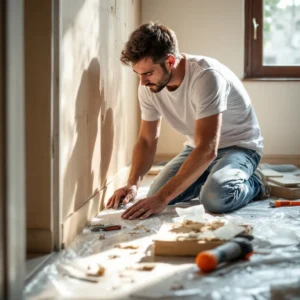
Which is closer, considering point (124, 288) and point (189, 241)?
point (124, 288)

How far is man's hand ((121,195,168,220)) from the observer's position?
261cm

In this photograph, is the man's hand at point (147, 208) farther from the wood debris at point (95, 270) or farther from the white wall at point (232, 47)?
the white wall at point (232, 47)

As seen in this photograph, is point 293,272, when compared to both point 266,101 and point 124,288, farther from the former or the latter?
point 266,101

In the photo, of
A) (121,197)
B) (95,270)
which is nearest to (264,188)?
(121,197)

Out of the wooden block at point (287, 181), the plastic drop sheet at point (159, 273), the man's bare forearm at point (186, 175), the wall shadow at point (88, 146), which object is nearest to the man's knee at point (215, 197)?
the man's bare forearm at point (186, 175)

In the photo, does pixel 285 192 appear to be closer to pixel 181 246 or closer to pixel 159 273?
pixel 181 246

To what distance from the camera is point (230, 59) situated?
4820mm

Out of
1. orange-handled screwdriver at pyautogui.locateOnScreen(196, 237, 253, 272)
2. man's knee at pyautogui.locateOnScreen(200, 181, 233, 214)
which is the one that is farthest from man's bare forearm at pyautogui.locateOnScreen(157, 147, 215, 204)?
orange-handled screwdriver at pyautogui.locateOnScreen(196, 237, 253, 272)

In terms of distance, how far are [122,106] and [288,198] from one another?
1.26m

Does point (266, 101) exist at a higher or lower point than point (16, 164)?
higher

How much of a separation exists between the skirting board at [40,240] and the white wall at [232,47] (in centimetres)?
306

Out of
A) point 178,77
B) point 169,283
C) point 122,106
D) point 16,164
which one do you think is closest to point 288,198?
point 178,77

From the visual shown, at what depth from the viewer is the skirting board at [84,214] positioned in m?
2.23

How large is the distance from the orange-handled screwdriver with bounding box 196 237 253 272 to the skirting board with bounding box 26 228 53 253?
2.01 ft
